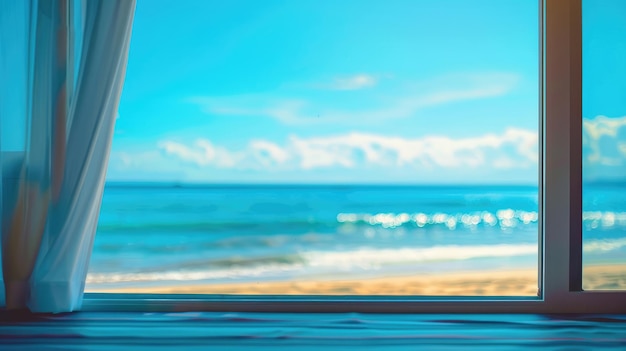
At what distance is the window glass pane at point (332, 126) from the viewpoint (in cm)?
1060

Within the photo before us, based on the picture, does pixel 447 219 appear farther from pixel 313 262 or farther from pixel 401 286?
pixel 401 286

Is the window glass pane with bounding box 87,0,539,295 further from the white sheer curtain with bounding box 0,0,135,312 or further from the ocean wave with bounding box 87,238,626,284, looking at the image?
the white sheer curtain with bounding box 0,0,135,312

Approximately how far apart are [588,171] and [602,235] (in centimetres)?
24

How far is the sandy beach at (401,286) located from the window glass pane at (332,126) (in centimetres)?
123

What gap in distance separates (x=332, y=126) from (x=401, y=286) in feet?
16.3

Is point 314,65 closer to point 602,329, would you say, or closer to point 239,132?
point 239,132

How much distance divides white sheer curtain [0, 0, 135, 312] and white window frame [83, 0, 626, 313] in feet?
0.72

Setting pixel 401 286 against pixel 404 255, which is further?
pixel 404 255

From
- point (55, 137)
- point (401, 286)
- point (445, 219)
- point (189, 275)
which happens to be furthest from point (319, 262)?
point (55, 137)

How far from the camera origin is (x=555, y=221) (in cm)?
186

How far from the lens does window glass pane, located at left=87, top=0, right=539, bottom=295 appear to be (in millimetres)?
10602

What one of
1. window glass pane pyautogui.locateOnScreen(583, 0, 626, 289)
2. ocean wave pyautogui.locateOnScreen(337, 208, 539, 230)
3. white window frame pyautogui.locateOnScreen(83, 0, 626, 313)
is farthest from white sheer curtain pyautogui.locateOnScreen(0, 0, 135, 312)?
ocean wave pyautogui.locateOnScreen(337, 208, 539, 230)

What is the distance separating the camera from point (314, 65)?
38.8ft

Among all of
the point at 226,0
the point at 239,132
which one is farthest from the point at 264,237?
the point at 226,0
